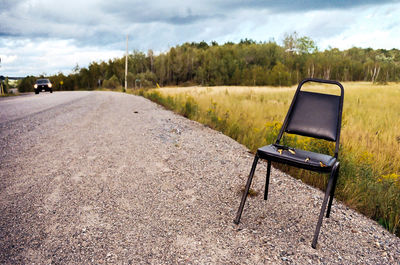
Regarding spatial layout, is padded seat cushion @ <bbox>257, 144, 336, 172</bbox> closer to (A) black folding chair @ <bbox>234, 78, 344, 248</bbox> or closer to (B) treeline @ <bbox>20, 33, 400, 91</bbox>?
(A) black folding chair @ <bbox>234, 78, 344, 248</bbox>

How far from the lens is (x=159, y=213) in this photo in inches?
107

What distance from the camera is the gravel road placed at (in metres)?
2.12

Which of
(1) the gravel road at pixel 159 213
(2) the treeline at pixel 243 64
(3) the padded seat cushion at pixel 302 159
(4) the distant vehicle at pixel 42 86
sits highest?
(2) the treeline at pixel 243 64

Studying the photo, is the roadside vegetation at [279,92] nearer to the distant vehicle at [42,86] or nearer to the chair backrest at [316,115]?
the chair backrest at [316,115]

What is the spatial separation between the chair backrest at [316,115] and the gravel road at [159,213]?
0.87 meters

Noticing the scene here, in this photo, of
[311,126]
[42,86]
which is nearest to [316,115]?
[311,126]

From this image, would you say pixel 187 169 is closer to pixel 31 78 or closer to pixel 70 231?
pixel 70 231

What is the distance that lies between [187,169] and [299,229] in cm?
186

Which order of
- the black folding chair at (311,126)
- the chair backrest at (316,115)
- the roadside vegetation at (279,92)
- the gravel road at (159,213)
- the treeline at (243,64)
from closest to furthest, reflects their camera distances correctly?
1. the gravel road at (159,213)
2. the black folding chair at (311,126)
3. the chair backrest at (316,115)
4. the roadside vegetation at (279,92)
5. the treeline at (243,64)

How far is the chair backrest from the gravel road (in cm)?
87

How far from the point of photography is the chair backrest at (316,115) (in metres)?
2.59

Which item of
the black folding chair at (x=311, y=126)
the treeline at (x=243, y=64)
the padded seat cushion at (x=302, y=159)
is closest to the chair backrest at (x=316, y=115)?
the black folding chair at (x=311, y=126)

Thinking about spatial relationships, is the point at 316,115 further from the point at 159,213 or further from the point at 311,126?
the point at 159,213

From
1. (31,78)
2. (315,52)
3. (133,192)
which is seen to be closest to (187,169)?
(133,192)
